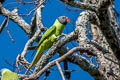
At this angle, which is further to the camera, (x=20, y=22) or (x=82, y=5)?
(x=20, y=22)

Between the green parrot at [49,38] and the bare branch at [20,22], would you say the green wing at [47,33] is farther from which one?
the bare branch at [20,22]

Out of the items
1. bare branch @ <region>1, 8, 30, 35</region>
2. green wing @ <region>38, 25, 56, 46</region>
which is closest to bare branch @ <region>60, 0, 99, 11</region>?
green wing @ <region>38, 25, 56, 46</region>

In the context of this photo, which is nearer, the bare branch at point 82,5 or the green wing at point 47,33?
the bare branch at point 82,5

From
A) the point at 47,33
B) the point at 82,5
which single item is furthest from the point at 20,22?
the point at 82,5

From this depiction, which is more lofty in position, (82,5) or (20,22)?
(20,22)

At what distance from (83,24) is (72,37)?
0.69 feet

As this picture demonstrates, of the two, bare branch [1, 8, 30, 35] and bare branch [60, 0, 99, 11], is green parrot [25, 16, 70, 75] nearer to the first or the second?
bare branch [1, 8, 30, 35]

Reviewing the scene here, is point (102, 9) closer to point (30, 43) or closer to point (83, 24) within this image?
point (83, 24)

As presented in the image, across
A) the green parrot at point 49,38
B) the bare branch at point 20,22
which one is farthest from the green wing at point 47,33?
the bare branch at point 20,22

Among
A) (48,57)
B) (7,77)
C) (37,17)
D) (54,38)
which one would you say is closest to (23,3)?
(37,17)

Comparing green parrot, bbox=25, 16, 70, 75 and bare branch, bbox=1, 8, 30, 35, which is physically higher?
bare branch, bbox=1, 8, 30, 35

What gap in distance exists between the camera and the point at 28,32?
157 inches

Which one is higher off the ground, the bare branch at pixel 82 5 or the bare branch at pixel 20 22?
the bare branch at pixel 20 22

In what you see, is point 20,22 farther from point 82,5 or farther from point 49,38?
point 82,5
